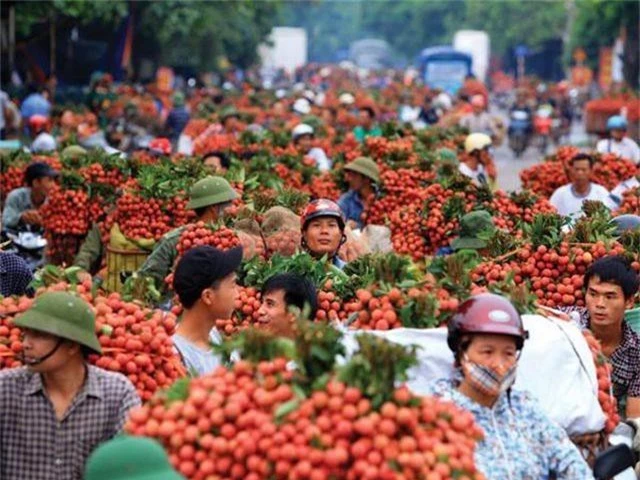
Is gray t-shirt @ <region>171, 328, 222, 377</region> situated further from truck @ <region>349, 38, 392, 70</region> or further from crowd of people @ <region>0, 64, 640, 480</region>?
truck @ <region>349, 38, 392, 70</region>

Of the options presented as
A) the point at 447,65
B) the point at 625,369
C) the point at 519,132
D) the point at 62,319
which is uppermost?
the point at 62,319

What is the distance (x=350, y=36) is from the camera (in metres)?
167

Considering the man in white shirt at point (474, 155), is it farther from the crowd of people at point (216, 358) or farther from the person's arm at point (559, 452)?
the person's arm at point (559, 452)

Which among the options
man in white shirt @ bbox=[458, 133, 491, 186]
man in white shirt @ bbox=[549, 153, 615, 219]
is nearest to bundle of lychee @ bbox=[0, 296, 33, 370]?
man in white shirt @ bbox=[549, 153, 615, 219]

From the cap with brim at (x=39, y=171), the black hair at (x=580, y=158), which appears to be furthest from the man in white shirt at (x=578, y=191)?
the cap with brim at (x=39, y=171)

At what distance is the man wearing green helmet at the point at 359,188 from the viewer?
14.7 metres

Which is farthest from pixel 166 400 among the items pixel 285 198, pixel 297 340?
pixel 285 198

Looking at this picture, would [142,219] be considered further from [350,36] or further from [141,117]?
[350,36]

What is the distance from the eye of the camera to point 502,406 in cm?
609

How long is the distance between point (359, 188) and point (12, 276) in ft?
18.4

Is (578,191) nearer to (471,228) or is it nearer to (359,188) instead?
(359,188)

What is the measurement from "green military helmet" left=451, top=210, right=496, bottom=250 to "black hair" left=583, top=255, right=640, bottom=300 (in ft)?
8.79

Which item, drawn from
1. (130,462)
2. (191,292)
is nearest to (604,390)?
(191,292)

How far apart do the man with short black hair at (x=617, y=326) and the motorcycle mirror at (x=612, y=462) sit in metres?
1.91
